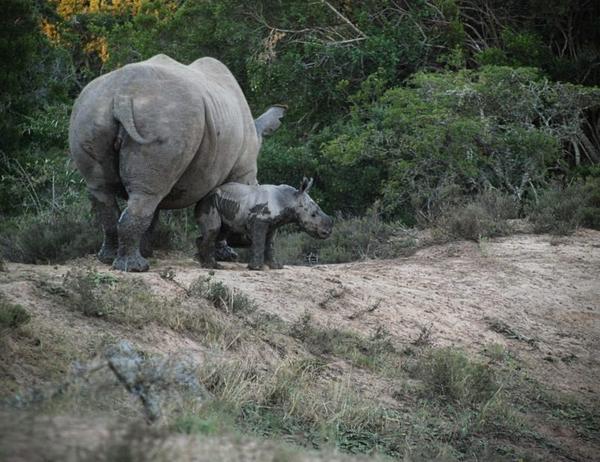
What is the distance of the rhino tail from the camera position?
30.1 feet

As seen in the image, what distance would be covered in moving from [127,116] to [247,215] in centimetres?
189

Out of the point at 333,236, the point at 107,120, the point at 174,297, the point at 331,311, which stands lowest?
the point at 333,236

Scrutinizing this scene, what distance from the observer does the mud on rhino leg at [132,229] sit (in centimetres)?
952

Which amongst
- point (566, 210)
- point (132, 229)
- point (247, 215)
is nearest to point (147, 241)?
point (247, 215)

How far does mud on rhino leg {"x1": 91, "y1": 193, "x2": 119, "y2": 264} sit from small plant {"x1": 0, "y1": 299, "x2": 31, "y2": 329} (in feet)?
9.57

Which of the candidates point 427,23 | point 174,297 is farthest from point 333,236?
point 427,23

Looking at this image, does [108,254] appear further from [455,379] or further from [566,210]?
Answer: [566,210]

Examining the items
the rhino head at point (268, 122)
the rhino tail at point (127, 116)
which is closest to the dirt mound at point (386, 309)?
the rhino tail at point (127, 116)

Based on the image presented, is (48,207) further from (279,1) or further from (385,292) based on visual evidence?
(279,1)

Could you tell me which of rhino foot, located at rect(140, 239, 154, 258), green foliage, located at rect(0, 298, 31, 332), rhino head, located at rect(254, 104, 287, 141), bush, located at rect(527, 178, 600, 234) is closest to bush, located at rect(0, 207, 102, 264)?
rhino foot, located at rect(140, 239, 154, 258)

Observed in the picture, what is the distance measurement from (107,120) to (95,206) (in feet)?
3.40

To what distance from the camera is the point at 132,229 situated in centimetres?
956

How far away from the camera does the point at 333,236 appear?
1468cm

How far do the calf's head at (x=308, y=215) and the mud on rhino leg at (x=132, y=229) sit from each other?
5.90 ft
